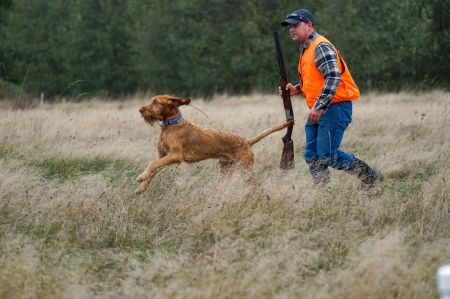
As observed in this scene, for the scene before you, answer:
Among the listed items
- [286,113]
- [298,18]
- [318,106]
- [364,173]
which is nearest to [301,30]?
[298,18]

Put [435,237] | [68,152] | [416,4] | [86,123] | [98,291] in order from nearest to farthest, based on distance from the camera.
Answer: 1. [98,291]
2. [435,237]
3. [68,152]
4. [86,123]
5. [416,4]

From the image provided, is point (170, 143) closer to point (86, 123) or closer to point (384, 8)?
point (86, 123)

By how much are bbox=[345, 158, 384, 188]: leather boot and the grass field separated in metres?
0.12

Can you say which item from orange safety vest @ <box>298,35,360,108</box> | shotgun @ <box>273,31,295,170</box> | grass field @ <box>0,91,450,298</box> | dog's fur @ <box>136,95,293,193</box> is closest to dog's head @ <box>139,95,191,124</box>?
dog's fur @ <box>136,95,293,193</box>

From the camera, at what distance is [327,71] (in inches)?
225

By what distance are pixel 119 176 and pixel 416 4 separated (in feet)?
53.6

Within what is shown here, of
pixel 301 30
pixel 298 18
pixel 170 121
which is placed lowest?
pixel 170 121

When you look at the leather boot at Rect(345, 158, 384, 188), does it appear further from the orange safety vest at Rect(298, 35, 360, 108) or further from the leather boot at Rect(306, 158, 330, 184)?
the orange safety vest at Rect(298, 35, 360, 108)

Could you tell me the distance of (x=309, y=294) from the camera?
372 cm

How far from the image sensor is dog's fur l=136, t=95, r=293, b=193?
626 centimetres

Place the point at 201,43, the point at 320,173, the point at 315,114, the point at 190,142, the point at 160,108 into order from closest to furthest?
the point at 315,114 < the point at 320,173 < the point at 160,108 < the point at 190,142 < the point at 201,43

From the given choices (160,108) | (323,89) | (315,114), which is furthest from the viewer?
(160,108)

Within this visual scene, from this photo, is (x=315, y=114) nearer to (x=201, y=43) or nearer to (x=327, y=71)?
(x=327, y=71)

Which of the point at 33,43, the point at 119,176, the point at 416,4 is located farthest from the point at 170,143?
the point at 33,43
